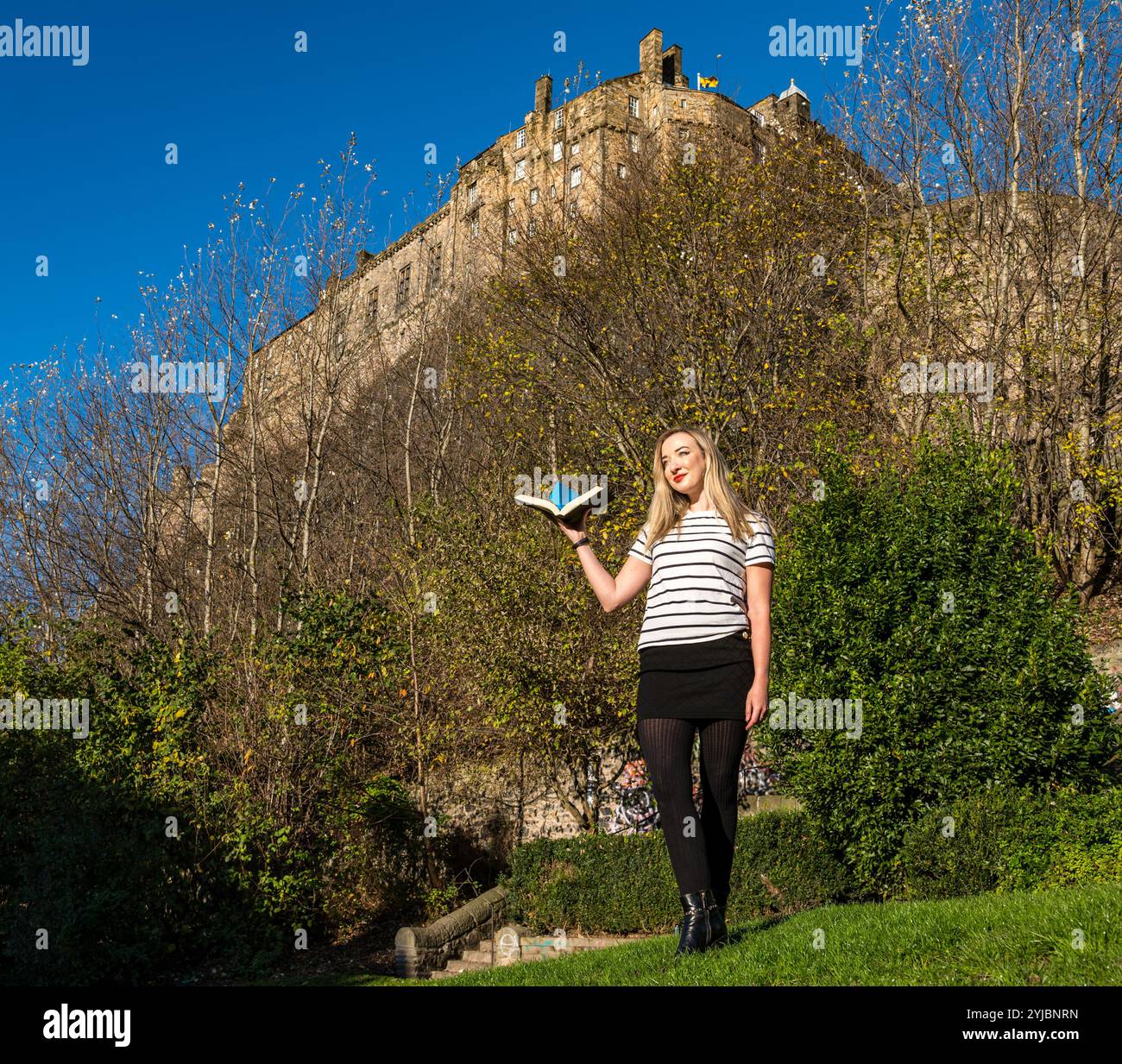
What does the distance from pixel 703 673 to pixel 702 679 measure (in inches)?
1.1

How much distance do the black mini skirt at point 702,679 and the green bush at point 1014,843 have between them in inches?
237

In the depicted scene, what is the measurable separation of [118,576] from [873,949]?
22.5 m

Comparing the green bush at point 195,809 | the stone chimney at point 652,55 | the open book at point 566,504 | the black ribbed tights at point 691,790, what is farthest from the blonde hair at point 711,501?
the stone chimney at point 652,55

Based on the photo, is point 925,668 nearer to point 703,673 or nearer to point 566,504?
point 703,673

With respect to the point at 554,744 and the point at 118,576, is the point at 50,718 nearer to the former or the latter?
the point at 554,744

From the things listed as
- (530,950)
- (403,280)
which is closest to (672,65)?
(403,280)

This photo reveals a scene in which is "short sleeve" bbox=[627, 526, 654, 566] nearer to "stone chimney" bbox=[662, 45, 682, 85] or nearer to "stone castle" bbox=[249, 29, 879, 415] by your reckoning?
"stone castle" bbox=[249, 29, 879, 415]

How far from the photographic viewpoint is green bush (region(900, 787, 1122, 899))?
357 inches

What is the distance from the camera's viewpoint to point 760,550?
15.1ft

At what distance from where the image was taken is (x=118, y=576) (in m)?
23.7

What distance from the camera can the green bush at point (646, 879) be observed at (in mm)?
11648

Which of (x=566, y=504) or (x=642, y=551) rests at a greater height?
(x=566, y=504)

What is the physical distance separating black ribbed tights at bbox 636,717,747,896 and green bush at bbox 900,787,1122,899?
578 cm
